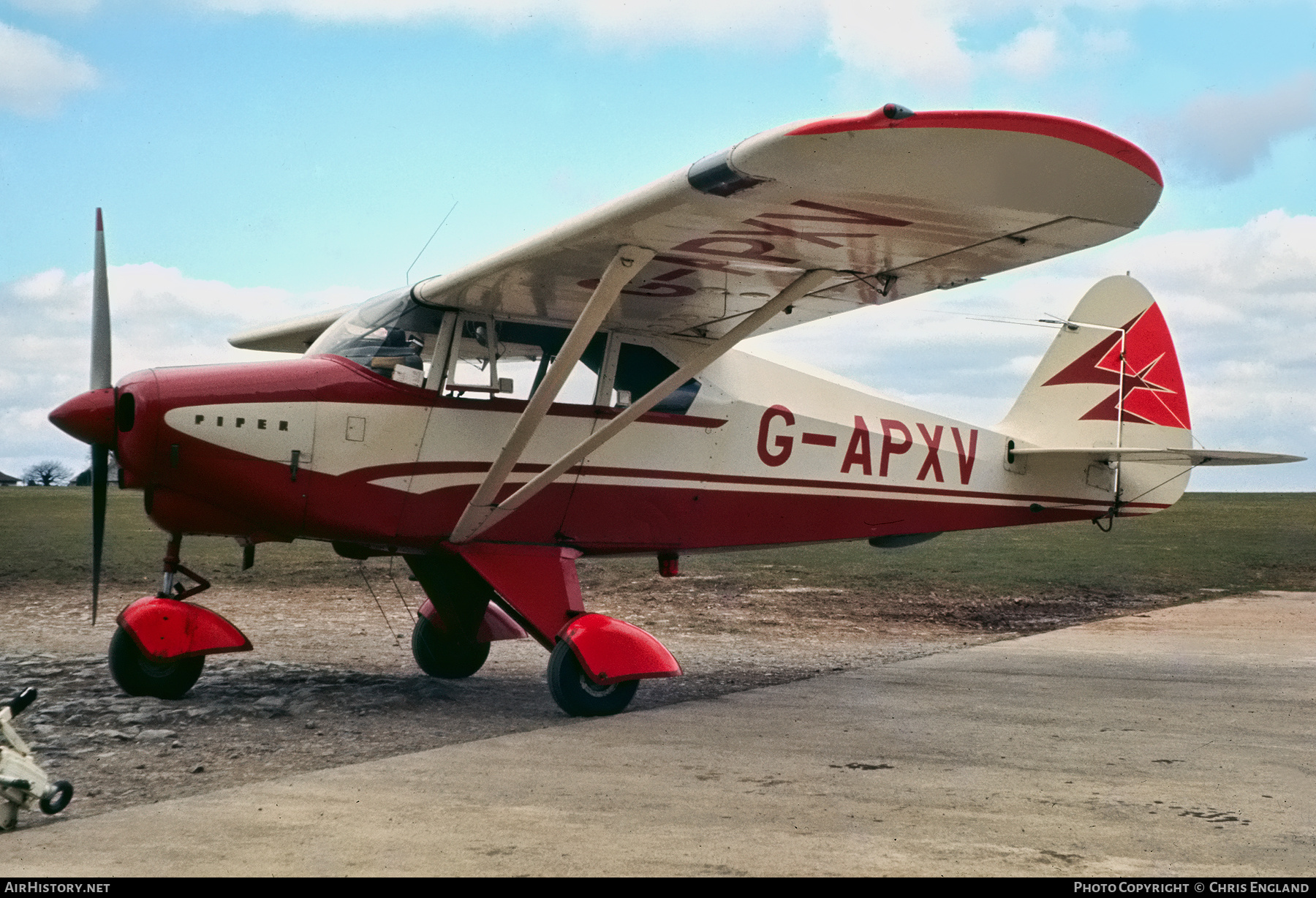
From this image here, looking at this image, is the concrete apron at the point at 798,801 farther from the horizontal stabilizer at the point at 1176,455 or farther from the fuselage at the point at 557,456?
the horizontal stabilizer at the point at 1176,455

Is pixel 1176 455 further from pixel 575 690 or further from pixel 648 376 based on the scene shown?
pixel 575 690

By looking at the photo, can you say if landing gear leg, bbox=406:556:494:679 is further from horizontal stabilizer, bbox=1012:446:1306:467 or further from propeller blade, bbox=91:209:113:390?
horizontal stabilizer, bbox=1012:446:1306:467

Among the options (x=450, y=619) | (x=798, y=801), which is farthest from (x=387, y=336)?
(x=798, y=801)

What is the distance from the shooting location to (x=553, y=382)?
6406 mm

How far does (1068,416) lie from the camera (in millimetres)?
10000

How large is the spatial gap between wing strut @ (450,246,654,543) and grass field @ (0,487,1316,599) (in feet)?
28.1

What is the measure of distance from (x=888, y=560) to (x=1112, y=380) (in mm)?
9299

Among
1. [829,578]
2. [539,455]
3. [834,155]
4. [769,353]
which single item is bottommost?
[829,578]

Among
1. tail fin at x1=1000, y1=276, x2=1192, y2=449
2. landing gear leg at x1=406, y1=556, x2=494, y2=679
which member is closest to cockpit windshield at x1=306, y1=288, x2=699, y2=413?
landing gear leg at x1=406, y1=556, x2=494, y2=679

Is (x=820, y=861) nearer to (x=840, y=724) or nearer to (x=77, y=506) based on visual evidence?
(x=840, y=724)

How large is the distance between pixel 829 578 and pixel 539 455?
10213 millimetres
